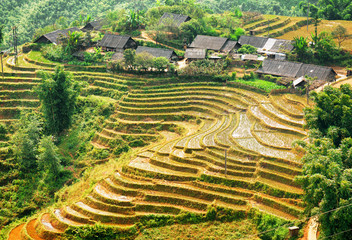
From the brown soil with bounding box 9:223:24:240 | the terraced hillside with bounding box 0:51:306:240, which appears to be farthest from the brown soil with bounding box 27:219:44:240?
the brown soil with bounding box 9:223:24:240

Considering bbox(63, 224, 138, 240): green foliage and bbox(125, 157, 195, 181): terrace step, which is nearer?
bbox(63, 224, 138, 240): green foliage

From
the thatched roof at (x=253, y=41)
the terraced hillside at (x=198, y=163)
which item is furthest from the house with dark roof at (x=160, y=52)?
the thatched roof at (x=253, y=41)

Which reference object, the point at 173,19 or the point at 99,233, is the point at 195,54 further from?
the point at 99,233

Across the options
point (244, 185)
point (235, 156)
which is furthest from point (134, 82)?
point (244, 185)

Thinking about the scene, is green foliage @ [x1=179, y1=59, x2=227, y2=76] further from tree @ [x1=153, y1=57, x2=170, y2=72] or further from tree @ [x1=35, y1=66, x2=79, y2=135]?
tree @ [x1=35, y1=66, x2=79, y2=135]

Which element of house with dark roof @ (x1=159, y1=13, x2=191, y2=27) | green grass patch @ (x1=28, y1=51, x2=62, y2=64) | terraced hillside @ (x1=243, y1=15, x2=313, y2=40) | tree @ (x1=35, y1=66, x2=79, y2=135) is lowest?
tree @ (x1=35, y1=66, x2=79, y2=135)

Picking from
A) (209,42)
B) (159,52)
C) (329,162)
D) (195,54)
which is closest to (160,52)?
(159,52)

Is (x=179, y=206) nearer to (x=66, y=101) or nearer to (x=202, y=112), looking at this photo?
(x=202, y=112)

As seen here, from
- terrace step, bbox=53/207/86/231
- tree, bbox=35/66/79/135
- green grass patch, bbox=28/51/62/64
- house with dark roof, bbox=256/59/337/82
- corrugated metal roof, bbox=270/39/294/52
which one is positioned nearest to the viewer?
terrace step, bbox=53/207/86/231
